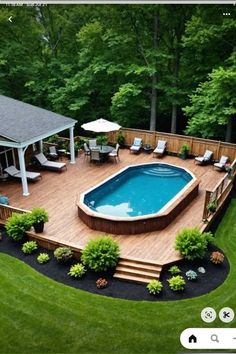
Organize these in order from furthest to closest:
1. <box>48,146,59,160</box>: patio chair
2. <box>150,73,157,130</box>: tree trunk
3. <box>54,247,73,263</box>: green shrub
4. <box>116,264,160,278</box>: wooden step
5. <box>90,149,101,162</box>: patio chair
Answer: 1. <box>150,73,157,130</box>: tree trunk
2. <box>48,146,59,160</box>: patio chair
3. <box>90,149,101,162</box>: patio chair
4. <box>54,247,73,263</box>: green shrub
5. <box>116,264,160,278</box>: wooden step

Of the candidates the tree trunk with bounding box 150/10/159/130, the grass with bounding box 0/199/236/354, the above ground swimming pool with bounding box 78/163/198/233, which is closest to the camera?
the grass with bounding box 0/199/236/354

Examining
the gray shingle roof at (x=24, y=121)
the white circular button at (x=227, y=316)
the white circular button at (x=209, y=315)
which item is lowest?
the white circular button at (x=209, y=315)

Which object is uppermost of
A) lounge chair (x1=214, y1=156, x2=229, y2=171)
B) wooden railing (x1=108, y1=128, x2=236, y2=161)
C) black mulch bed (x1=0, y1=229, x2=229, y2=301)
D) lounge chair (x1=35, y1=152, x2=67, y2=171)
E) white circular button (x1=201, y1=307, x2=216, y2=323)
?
white circular button (x1=201, y1=307, x2=216, y2=323)

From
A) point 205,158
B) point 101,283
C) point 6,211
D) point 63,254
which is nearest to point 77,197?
point 6,211

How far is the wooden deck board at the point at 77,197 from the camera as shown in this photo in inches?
423

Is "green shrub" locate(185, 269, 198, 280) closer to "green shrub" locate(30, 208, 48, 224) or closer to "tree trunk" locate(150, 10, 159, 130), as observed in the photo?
"green shrub" locate(30, 208, 48, 224)

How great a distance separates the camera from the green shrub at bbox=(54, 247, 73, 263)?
10.1 meters

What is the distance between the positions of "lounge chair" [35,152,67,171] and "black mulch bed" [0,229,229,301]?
21.4 ft

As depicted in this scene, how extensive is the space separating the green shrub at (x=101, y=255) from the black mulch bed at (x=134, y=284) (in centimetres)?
32

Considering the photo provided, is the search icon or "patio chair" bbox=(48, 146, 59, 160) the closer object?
the search icon

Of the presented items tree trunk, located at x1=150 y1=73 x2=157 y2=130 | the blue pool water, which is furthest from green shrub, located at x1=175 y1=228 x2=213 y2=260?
tree trunk, located at x1=150 y1=73 x2=157 y2=130

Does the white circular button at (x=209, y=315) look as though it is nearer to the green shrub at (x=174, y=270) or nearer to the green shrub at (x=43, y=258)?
the green shrub at (x=174, y=270)

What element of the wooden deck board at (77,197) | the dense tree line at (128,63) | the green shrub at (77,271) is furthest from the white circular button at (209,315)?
the dense tree line at (128,63)

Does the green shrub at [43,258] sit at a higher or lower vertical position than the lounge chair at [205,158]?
lower
